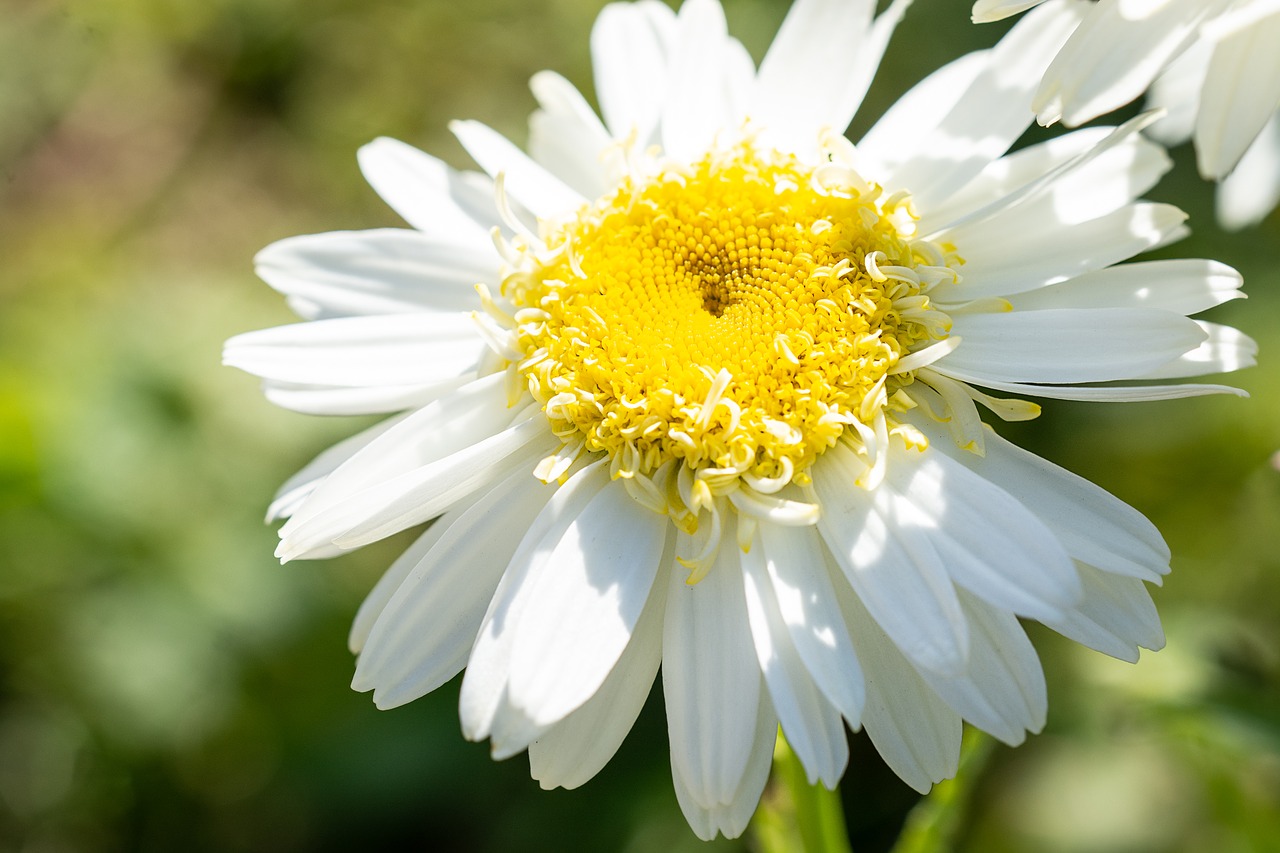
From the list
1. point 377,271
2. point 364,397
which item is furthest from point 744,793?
point 377,271

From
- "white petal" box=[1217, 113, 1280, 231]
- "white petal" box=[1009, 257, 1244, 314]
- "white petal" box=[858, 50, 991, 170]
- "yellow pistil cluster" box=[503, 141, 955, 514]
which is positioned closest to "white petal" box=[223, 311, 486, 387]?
"yellow pistil cluster" box=[503, 141, 955, 514]

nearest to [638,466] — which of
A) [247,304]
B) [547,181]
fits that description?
[547,181]

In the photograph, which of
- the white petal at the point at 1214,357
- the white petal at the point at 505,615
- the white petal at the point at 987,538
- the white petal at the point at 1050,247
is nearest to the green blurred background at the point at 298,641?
the white petal at the point at 1214,357

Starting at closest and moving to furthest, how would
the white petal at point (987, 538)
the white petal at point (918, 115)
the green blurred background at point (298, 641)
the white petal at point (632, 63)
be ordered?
the white petal at point (987, 538) < the white petal at point (918, 115) < the white petal at point (632, 63) < the green blurred background at point (298, 641)

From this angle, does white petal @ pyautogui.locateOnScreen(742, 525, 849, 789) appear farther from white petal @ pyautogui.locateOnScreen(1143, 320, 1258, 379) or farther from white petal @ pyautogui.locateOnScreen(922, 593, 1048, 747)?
white petal @ pyautogui.locateOnScreen(1143, 320, 1258, 379)

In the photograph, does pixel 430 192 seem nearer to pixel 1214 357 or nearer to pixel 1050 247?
pixel 1050 247

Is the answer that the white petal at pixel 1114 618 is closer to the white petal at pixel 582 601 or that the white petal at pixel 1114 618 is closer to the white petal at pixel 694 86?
the white petal at pixel 582 601
